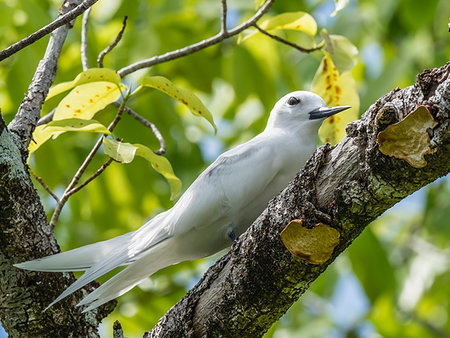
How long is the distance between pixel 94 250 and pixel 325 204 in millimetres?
1438

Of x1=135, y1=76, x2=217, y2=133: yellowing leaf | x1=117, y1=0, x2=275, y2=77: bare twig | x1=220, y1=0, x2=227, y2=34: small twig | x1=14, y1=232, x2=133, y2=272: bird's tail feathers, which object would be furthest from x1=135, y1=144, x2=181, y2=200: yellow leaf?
x1=220, y1=0, x2=227, y2=34: small twig

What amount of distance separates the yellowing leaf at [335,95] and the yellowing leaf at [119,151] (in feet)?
3.88

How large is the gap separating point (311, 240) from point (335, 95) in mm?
1517

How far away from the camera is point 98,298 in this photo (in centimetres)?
329

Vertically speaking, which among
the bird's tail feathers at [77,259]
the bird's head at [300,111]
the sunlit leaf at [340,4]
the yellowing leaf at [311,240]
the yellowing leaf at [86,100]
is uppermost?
the yellowing leaf at [86,100]

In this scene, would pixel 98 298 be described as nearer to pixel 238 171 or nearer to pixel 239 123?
pixel 238 171

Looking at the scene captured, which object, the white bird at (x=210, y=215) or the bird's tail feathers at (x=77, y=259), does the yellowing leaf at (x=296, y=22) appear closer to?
the white bird at (x=210, y=215)

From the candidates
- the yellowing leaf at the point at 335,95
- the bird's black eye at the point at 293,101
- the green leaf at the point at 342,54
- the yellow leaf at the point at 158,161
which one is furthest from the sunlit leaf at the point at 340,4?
the yellow leaf at the point at 158,161

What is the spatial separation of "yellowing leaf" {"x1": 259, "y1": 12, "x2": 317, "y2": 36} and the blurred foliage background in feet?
1.72

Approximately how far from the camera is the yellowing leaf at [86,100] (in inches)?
138

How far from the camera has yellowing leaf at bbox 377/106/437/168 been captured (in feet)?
7.16

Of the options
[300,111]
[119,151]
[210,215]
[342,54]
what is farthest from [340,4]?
[119,151]

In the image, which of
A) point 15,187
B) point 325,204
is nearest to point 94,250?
point 15,187

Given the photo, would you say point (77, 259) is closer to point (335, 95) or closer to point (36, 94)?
point (36, 94)
